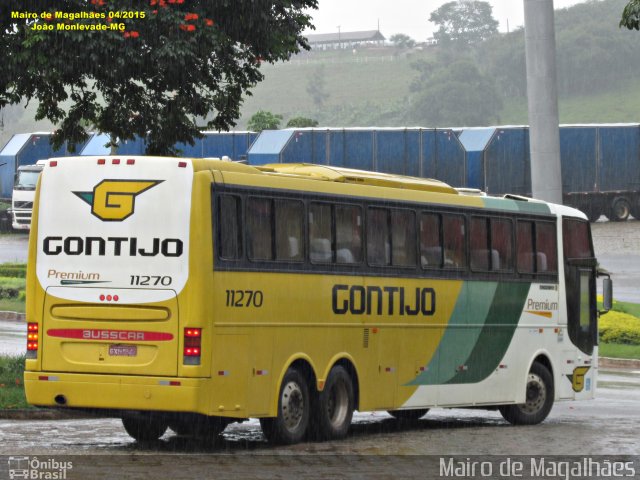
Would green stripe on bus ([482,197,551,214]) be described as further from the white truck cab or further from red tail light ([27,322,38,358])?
the white truck cab

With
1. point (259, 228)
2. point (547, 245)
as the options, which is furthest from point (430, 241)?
point (259, 228)

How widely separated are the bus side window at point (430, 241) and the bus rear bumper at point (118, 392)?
4826 millimetres

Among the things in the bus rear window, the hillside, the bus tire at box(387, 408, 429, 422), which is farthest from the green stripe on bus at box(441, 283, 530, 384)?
the hillside

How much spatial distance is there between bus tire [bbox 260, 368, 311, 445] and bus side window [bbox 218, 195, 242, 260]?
5.35 feet

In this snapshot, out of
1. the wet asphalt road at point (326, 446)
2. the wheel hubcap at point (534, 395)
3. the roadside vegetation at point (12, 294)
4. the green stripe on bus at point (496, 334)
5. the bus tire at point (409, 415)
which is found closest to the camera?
the wet asphalt road at point (326, 446)

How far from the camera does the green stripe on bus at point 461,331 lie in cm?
1806

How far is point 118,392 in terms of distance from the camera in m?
14.0

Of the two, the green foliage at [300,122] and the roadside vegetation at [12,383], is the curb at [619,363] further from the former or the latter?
the green foliage at [300,122]

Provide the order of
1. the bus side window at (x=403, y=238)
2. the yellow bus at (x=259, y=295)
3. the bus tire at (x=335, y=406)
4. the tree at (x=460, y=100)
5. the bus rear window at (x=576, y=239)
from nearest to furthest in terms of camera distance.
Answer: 1. the yellow bus at (x=259, y=295)
2. the bus tire at (x=335, y=406)
3. the bus side window at (x=403, y=238)
4. the bus rear window at (x=576, y=239)
5. the tree at (x=460, y=100)

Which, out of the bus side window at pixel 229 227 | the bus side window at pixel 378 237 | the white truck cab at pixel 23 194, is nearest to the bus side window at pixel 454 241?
the bus side window at pixel 378 237

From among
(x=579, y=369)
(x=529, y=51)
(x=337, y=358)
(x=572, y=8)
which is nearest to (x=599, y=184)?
(x=529, y=51)

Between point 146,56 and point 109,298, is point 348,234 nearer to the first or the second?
point 109,298

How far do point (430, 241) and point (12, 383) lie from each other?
20.9 feet

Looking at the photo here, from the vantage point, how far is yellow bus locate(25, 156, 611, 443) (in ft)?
45.9
